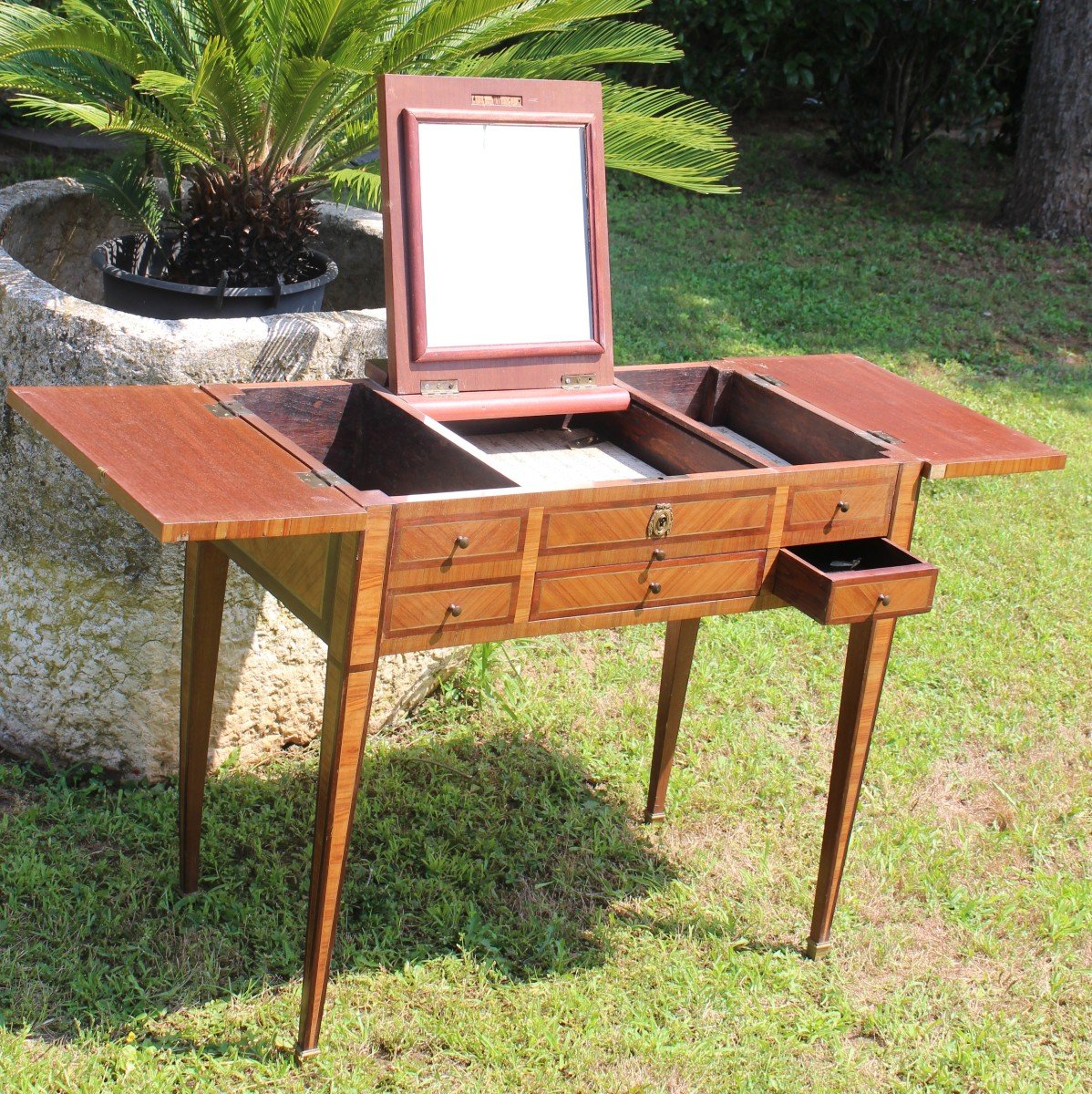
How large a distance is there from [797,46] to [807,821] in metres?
7.49

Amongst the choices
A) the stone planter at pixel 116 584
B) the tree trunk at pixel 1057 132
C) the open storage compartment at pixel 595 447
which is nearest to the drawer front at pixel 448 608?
the open storage compartment at pixel 595 447

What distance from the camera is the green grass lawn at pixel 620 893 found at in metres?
2.50

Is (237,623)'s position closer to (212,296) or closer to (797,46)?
(212,296)

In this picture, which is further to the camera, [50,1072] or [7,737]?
[7,737]

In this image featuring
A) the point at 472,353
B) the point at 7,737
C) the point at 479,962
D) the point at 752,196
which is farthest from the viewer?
the point at 752,196

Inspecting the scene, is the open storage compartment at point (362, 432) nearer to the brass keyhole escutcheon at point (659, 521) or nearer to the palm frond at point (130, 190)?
the brass keyhole escutcheon at point (659, 521)

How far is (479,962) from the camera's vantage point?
107 inches

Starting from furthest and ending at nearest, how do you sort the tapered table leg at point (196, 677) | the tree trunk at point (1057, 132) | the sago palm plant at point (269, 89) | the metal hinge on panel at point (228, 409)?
1. the tree trunk at point (1057, 132)
2. the sago palm plant at point (269, 89)
3. the tapered table leg at point (196, 677)
4. the metal hinge on panel at point (228, 409)

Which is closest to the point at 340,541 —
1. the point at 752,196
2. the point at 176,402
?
the point at 176,402

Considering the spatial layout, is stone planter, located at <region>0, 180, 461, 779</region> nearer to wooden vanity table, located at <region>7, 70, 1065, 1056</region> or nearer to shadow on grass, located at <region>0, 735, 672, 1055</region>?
shadow on grass, located at <region>0, 735, 672, 1055</region>

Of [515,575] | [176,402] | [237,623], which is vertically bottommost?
[237,623]

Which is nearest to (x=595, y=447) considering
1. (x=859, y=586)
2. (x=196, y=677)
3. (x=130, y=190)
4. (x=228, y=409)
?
(x=859, y=586)

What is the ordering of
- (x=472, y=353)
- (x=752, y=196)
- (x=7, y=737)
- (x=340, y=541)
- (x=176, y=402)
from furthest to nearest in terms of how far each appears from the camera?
(x=752, y=196) → (x=7, y=737) → (x=472, y=353) → (x=176, y=402) → (x=340, y=541)

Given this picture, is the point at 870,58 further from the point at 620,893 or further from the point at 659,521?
the point at 659,521
